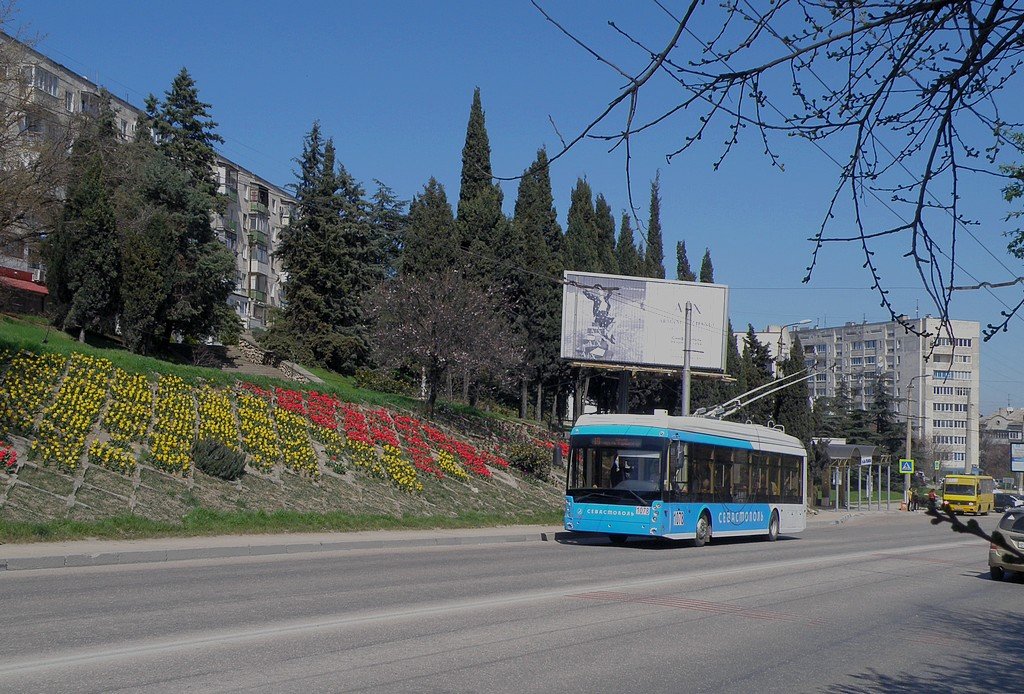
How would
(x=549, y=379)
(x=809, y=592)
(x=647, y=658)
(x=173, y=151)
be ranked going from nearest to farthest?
(x=647, y=658) < (x=809, y=592) < (x=173, y=151) < (x=549, y=379)

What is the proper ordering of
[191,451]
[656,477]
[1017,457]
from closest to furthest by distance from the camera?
[191,451]
[656,477]
[1017,457]

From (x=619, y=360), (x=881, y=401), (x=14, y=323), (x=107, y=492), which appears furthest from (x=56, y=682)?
(x=881, y=401)

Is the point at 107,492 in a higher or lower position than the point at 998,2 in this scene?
lower

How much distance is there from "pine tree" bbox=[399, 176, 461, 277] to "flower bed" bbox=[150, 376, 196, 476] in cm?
2510

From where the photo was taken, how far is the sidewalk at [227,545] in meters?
16.2

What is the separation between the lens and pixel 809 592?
1619 centimetres

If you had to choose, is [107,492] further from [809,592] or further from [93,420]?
[809,592]

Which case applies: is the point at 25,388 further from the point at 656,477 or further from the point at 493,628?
the point at 493,628

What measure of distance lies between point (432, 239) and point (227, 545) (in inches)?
1624

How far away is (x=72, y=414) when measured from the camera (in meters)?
23.9

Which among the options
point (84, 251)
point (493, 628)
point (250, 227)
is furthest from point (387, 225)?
point (493, 628)

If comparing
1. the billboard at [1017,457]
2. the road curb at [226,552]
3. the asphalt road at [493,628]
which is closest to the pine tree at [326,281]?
the road curb at [226,552]

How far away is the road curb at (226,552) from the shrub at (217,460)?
4.88m

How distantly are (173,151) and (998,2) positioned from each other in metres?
60.9
